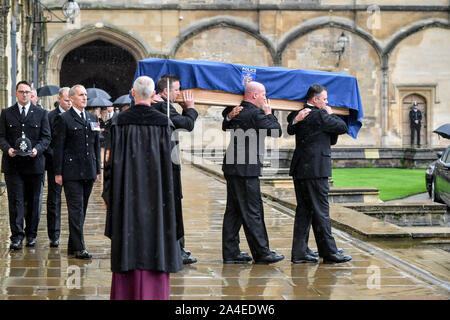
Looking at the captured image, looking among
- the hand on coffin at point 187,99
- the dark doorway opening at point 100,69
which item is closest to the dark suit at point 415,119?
the dark doorway opening at point 100,69

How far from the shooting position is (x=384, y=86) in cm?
3066

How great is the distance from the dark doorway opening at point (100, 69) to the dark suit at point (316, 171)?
29.0 meters

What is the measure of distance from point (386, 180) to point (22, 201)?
Result: 47.1 feet

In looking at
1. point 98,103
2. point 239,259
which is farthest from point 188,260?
point 98,103

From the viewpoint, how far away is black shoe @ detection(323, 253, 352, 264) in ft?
21.4

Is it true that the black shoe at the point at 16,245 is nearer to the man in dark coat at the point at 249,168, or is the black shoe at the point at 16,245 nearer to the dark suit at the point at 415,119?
the man in dark coat at the point at 249,168

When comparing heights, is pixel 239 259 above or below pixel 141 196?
below

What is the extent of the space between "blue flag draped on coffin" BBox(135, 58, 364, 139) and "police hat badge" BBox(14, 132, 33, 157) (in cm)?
133

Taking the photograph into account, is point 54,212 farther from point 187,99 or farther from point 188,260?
point 187,99

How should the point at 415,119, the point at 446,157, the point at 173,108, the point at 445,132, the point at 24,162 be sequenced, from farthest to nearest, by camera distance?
the point at 415,119, the point at 445,132, the point at 446,157, the point at 24,162, the point at 173,108

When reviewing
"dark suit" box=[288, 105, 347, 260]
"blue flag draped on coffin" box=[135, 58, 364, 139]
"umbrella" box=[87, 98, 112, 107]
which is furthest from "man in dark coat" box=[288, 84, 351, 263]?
"umbrella" box=[87, 98, 112, 107]

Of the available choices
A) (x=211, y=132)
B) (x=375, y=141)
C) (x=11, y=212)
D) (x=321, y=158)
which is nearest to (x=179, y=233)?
(x=321, y=158)

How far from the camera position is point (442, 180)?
1345 centimetres
